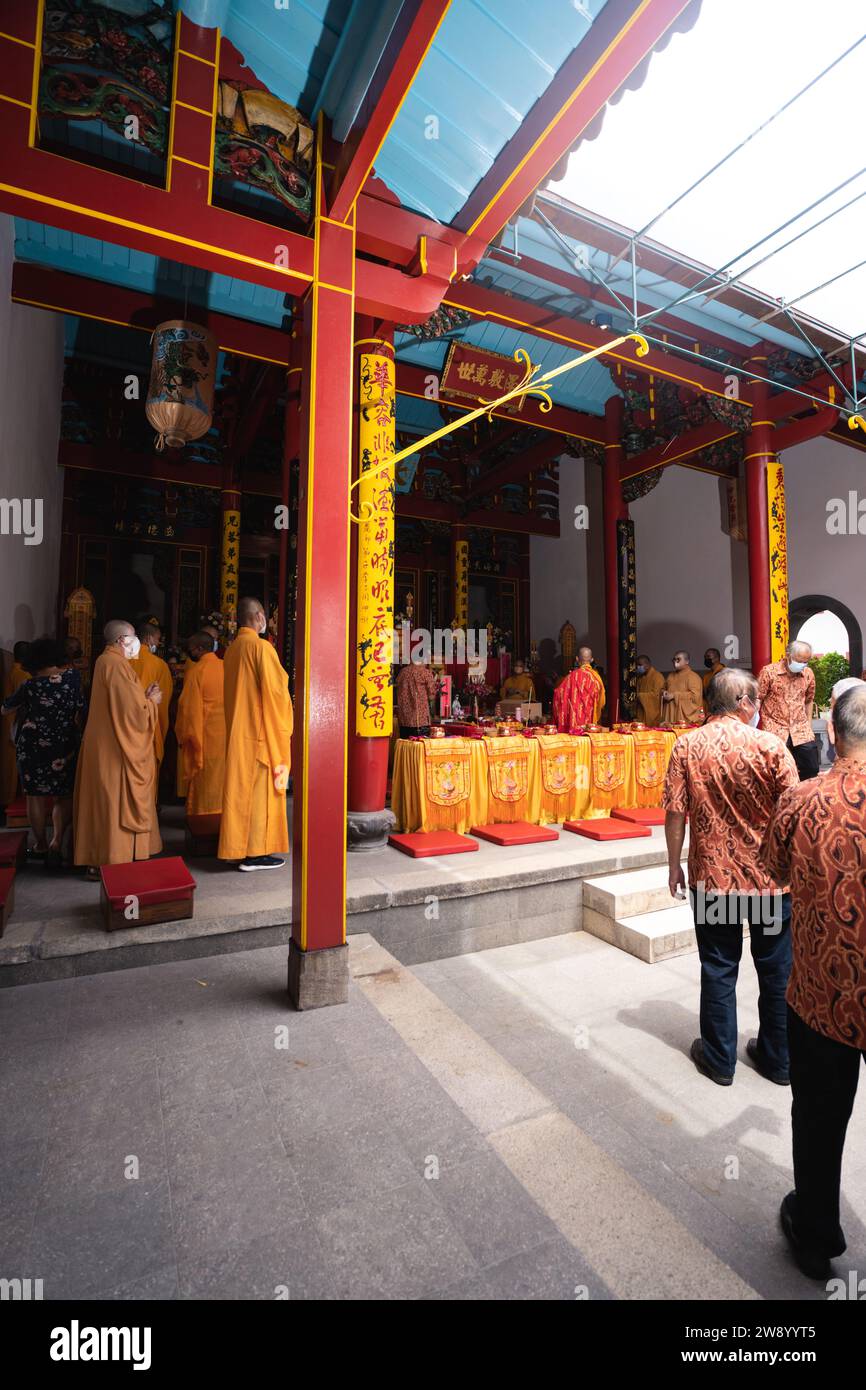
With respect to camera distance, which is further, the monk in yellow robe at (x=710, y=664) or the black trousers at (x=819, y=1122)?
the monk in yellow robe at (x=710, y=664)

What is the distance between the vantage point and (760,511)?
23.1 ft

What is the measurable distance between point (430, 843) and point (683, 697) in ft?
20.3

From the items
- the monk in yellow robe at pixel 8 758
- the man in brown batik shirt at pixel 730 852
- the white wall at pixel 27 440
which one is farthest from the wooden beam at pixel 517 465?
the man in brown batik shirt at pixel 730 852

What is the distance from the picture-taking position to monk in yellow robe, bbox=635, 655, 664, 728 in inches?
398

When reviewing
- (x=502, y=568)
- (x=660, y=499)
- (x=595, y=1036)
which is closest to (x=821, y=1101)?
(x=595, y=1036)

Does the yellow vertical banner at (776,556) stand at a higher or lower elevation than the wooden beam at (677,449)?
lower

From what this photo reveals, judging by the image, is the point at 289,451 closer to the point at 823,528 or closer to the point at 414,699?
the point at 414,699

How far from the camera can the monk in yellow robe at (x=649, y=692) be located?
33.2 ft

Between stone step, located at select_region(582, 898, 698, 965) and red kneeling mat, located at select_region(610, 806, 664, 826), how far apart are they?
1184 mm

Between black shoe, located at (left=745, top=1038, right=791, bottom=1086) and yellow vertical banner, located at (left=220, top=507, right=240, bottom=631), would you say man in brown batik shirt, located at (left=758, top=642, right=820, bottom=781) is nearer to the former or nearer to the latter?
black shoe, located at (left=745, top=1038, right=791, bottom=1086)

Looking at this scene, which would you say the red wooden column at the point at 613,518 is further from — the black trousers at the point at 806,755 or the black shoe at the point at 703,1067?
the black shoe at the point at 703,1067

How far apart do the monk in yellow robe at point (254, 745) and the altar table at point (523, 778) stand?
4.47ft

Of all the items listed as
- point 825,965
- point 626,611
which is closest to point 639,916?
point 825,965

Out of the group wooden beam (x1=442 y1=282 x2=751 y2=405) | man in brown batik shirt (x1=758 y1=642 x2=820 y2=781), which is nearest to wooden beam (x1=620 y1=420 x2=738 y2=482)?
wooden beam (x1=442 y1=282 x2=751 y2=405)
